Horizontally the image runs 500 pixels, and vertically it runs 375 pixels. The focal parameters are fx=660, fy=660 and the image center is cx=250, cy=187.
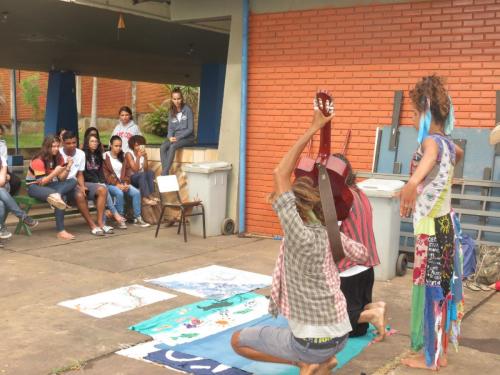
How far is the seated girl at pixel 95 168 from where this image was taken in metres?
10.1

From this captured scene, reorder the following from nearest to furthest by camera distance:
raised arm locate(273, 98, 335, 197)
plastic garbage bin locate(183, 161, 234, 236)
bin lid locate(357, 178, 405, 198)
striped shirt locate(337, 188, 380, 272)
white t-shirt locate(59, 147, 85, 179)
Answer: raised arm locate(273, 98, 335, 197), striped shirt locate(337, 188, 380, 272), bin lid locate(357, 178, 405, 198), white t-shirt locate(59, 147, 85, 179), plastic garbage bin locate(183, 161, 234, 236)

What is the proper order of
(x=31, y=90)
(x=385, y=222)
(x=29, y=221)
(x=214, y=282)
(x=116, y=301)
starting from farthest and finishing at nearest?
(x=31, y=90) < (x=29, y=221) < (x=385, y=222) < (x=214, y=282) < (x=116, y=301)

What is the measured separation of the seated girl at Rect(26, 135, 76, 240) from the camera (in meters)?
9.25

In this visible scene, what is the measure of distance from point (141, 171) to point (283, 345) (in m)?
7.30

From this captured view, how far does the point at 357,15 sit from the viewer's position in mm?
8641

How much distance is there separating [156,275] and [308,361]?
3.93 metres

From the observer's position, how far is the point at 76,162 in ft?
31.5

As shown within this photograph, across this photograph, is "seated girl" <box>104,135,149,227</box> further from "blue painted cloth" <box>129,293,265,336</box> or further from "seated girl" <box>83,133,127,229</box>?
"blue painted cloth" <box>129,293,265,336</box>

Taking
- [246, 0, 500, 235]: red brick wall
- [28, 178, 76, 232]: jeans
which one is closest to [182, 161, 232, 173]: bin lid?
[246, 0, 500, 235]: red brick wall

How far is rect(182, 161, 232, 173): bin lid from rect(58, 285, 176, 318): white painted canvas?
308 centimetres

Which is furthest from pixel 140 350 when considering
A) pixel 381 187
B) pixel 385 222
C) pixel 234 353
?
pixel 381 187

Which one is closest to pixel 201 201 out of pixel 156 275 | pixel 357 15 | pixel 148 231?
pixel 148 231

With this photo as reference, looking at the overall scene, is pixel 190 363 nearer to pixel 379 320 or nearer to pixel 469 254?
pixel 379 320

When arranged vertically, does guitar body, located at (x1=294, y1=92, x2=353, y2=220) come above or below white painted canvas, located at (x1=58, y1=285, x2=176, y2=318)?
above
